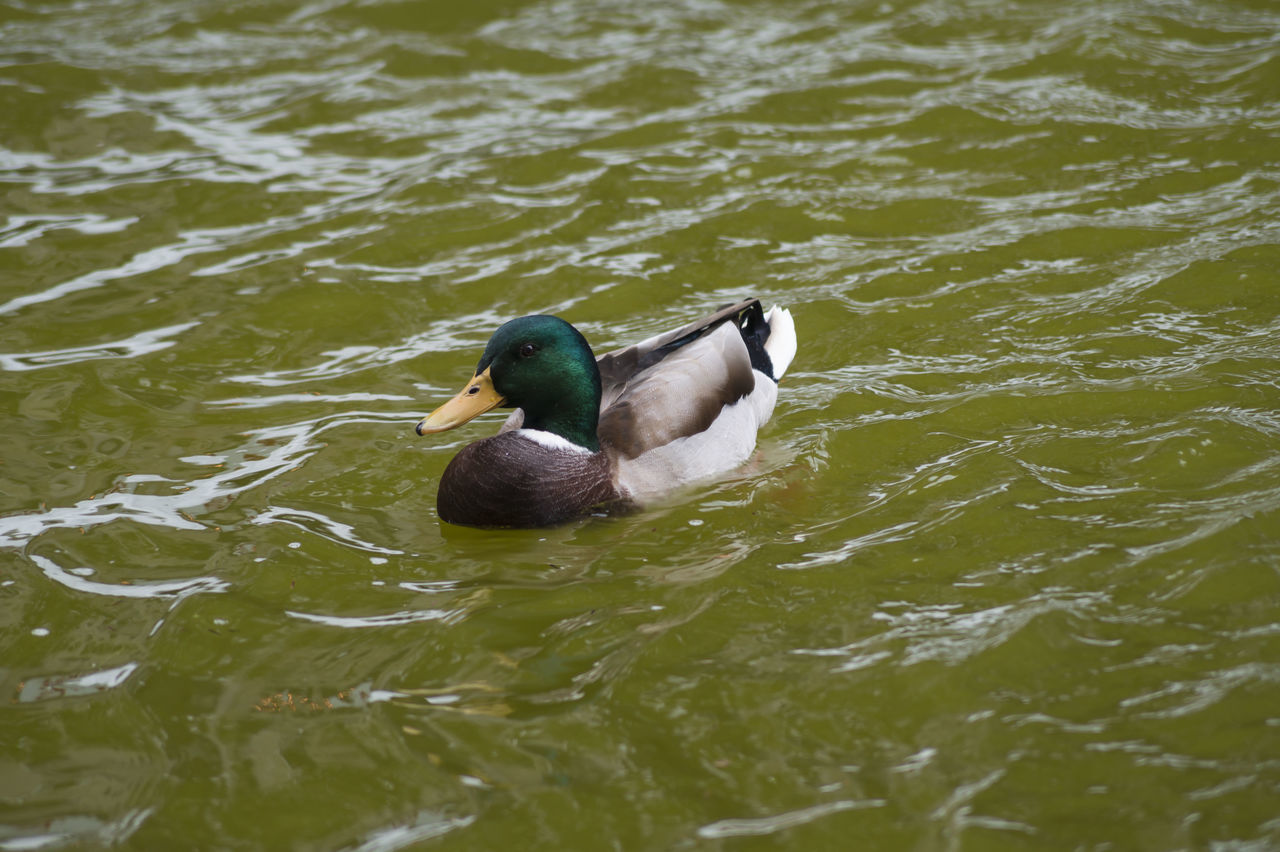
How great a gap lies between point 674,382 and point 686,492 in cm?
55

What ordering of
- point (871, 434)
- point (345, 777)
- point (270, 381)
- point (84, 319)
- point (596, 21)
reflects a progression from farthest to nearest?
point (596, 21) → point (84, 319) → point (270, 381) → point (871, 434) → point (345, 777)

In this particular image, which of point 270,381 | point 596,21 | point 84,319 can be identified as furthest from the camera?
point 596,21

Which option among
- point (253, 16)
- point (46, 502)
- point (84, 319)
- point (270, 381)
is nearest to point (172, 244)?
point (84, 319)

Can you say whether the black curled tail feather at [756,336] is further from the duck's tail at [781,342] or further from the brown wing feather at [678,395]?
the brown wing feather at [678,395]

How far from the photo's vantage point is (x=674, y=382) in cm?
597

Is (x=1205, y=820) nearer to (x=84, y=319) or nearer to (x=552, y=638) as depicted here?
(x=552, y=638)

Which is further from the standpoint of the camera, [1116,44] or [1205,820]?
[1116,44]

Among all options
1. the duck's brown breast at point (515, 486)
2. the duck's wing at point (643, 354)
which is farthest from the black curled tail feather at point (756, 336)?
the duck's brown breast at point (515, 486)

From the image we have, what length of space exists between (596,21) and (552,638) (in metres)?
8.86

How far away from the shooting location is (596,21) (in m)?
12.1

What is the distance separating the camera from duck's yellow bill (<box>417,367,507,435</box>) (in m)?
5.42

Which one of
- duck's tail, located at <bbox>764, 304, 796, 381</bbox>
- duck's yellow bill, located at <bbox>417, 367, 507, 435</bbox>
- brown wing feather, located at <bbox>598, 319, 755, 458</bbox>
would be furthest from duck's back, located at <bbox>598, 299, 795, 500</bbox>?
duck's yellow bill, located at <bbox>417, 367, 507, 435</bbox>

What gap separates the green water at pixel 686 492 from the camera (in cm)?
388

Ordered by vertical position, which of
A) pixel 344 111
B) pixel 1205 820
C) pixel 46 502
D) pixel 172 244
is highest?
pixel 344 111
